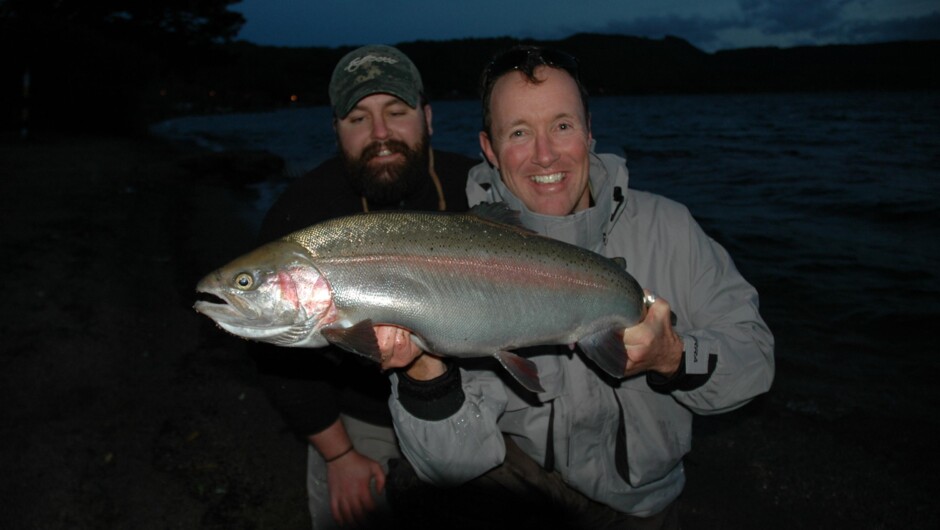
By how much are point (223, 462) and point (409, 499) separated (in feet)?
5.39

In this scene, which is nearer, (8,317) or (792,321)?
(8,317)

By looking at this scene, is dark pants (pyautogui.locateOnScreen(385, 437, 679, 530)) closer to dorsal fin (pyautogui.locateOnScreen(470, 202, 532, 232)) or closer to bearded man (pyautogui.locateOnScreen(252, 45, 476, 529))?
bearded man (pyautogui.locateOnScreen(252, 45, 476, 529))

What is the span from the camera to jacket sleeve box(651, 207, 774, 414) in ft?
9.75

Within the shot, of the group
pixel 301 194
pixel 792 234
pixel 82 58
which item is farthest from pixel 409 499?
pixel 82 58

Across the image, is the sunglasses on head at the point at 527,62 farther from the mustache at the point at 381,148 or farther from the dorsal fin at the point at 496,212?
the mustache at the point at 381,148

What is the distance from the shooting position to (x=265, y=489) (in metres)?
4.41

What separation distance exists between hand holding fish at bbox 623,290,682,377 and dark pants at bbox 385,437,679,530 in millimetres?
956

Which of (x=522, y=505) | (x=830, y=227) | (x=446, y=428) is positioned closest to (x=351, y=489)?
(x=522, y=505)

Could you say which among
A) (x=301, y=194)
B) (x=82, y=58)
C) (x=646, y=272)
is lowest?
(x=646, y=272)

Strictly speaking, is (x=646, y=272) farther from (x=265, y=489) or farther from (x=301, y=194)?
(x=265, y=489)

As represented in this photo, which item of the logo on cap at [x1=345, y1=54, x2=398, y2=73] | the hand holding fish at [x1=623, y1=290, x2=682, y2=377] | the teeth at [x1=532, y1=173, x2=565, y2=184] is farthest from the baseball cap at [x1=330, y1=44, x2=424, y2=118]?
the hand holding fish at [x1=623, y1=290, x2=682, y2=377]

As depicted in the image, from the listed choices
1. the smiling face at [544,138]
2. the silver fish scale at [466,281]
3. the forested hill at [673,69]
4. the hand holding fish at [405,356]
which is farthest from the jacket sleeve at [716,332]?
the forested hill at [673,69]

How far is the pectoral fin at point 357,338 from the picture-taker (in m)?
2.63

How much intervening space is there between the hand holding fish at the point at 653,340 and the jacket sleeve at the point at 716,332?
87mm
